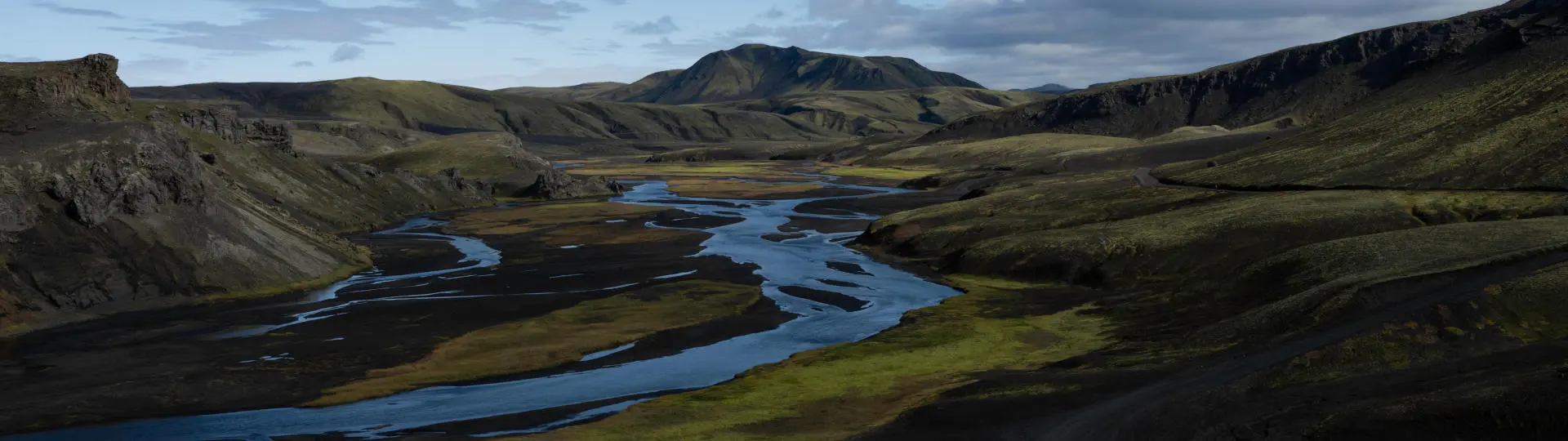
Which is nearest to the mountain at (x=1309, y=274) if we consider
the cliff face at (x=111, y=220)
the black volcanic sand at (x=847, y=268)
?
the black volcanic sand at (x=847, y=268)

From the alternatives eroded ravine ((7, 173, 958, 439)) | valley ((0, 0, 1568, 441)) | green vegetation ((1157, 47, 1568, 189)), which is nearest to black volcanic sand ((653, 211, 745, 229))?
valley ((0, 0, 1568, 441))

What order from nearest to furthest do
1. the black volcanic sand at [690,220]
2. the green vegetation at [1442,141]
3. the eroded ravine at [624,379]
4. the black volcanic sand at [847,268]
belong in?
the eroded ravine at [624,379] → the black volcanic sand at [847,268] → the green vegetation at [1442,141] → the black volcanic sand at [690,220]

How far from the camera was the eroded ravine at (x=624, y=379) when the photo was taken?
1654 inches

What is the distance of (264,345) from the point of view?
56.7 meters

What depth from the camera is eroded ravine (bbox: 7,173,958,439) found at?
42000mm

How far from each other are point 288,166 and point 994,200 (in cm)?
7497

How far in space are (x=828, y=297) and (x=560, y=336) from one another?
20.2 metres

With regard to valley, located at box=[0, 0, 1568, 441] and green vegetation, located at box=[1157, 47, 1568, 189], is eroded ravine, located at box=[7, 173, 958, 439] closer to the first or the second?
valley, located at box=[0, 0, 1568, 441]

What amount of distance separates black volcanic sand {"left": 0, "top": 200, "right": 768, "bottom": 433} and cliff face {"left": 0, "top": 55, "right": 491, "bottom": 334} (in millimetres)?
3240

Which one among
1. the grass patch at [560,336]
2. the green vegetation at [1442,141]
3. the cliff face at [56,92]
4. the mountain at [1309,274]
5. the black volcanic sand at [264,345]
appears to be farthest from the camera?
the green vegetation at [1442,141]

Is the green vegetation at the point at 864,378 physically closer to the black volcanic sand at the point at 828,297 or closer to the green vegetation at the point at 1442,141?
the black volcanic sand at the point at 828,297

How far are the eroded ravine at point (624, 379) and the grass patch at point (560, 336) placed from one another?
6.17 feet

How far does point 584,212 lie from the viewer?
145 metres

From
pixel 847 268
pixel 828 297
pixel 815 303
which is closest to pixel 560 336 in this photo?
pixel 815 303
